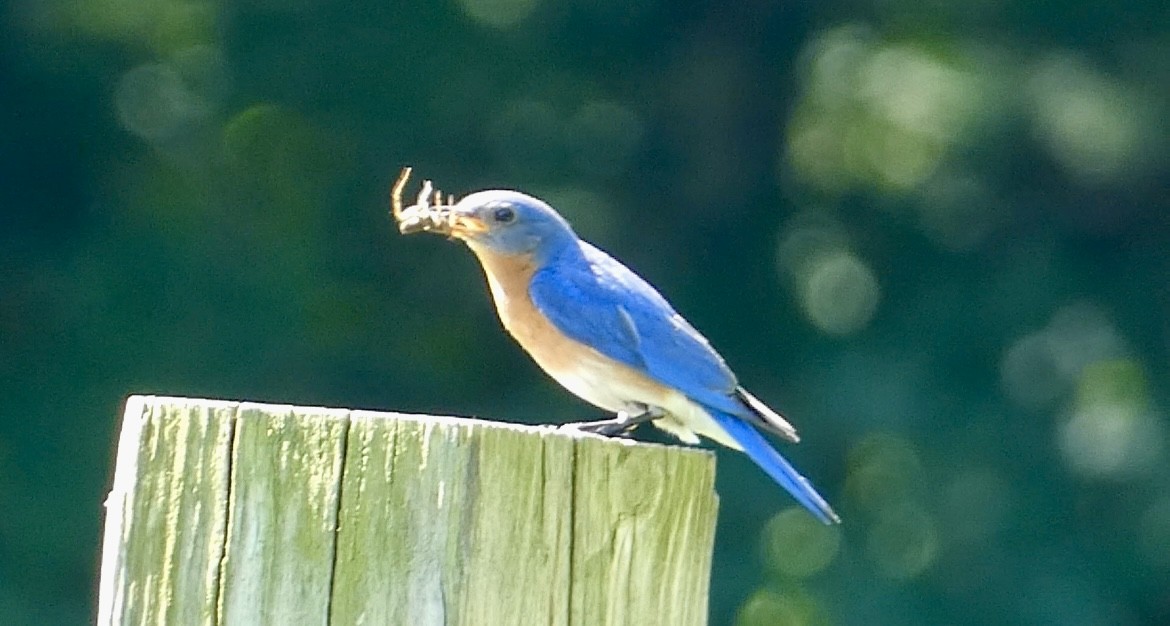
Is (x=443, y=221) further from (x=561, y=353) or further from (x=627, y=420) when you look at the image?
(x=627, y=420)

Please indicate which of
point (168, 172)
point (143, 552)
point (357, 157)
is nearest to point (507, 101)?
point (357, 157)

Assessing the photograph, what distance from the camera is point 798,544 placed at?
9055mm

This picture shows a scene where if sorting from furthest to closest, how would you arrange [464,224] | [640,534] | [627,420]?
1. [464,224]
2. [627,420]
3. [640,534]

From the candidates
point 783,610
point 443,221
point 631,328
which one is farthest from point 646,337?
point 783,610

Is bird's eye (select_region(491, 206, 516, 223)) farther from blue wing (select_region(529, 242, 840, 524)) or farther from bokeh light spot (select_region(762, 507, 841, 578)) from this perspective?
bokeh light spot (select_region(762, 507, 841, 578))

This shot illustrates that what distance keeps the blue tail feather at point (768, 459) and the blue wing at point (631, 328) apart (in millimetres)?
33

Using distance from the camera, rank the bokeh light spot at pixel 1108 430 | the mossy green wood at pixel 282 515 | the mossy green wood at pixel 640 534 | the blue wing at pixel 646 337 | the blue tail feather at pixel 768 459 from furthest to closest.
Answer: the bokeh light spot at pixel 1108 430, the blue wing at pixel 646 337, the blue tail feather at pixel 768 459, the mossy green wood at pixel 640 534, the mossy green wood at pixel 282 515

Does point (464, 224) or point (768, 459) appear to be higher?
point (464, 224)

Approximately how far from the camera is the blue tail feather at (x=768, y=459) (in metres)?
4.21

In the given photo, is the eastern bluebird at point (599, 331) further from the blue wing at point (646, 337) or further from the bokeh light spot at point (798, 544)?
the bokeh light spot at point (798, 544)

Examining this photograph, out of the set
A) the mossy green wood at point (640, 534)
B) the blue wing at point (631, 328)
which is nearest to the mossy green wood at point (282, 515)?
the mossy green wood at point (640, 534)

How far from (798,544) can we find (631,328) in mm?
4516

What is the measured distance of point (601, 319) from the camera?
467 centimetres

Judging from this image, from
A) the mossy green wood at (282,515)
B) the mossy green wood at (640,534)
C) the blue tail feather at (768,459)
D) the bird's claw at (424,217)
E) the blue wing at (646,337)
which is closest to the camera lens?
the mossy green wood at (282,515)
